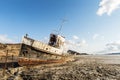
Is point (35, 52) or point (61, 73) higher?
point (35, 52)

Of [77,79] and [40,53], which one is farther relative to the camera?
[40,53]

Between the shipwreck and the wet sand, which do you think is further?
the shipwreck

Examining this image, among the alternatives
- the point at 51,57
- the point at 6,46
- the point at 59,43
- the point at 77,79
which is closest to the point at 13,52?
the point at 6,46

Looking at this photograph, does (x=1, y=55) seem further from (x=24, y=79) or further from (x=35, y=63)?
(x=24, y=79)

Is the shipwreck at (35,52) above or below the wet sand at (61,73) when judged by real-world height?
above

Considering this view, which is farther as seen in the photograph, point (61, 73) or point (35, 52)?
point (35, 52)

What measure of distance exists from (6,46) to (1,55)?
7.65 ft

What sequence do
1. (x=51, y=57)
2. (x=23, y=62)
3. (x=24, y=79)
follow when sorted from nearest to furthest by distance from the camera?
(x=24, y=79) < (x=23, y=62) < (x=51, y=57)

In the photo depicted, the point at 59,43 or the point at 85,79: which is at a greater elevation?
the point at 59,43

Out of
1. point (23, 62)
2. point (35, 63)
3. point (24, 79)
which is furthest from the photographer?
point (35, 63)

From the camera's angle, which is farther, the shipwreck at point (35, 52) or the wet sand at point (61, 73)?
the shipwreck at point (35, 52)

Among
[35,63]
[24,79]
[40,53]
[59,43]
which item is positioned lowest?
[24,79]

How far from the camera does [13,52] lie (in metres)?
25.9

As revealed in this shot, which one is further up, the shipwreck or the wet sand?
the shipwreck
